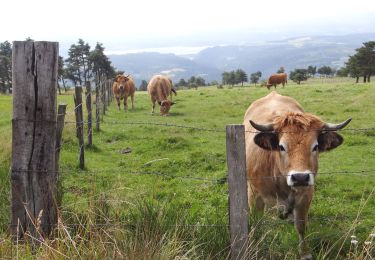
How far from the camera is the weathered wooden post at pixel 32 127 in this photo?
467cm

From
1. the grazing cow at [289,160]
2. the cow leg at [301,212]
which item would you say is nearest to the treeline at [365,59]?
the grazing cow at [289,160]

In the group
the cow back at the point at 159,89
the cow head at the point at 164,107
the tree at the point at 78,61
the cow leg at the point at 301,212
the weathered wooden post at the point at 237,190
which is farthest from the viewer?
the tree at the point at 78,61

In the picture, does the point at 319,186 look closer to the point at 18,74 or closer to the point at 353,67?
the point at 18,74

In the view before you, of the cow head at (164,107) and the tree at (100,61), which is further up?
the tree at (100,61)

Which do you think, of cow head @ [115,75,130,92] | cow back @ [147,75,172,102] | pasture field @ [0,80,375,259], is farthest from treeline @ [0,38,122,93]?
pasture field @ [0,80,375,259]

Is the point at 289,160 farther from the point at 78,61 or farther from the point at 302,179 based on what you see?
the point at 78,61

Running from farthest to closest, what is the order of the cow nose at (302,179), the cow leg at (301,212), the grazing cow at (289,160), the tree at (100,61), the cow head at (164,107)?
the tree at (100,61)
the cow head at (164,107)
the cow leg at (301,212)
the grazing cow at (289,160)
the cow nose at (302,179)

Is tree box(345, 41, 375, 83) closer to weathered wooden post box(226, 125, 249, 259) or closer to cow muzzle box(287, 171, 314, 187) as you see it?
cow muzzle box(287, 171, 314, 187)

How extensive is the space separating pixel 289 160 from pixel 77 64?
10327cm

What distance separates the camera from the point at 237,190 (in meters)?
4.54

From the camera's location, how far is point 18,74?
468cm

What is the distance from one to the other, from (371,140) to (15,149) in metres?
12.0

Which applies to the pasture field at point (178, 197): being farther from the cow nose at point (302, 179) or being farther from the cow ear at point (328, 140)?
the cow nose at point (302, 179)

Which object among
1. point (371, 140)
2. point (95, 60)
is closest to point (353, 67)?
point (95, 60)
